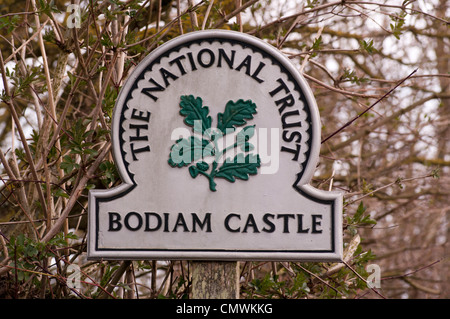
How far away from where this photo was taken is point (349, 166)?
7070 millimetres

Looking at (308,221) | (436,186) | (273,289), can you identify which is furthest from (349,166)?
(308,221)

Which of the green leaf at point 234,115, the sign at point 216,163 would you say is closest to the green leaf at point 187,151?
the sign at point 216,163

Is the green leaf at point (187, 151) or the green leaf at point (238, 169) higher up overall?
the green leaf at point (187, 151)

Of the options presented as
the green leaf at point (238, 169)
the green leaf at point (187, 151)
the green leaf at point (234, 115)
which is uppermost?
the green leaf at point (234, 115)

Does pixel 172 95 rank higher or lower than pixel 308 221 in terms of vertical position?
higher

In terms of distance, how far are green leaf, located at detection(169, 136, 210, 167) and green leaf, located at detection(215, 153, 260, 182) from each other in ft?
0.37

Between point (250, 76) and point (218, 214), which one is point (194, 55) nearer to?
point (250, 76)

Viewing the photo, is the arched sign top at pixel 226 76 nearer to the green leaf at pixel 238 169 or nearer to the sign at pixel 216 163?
→ the sign at pixel 216 163

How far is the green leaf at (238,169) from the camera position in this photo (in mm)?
2707

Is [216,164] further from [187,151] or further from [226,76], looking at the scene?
[226,76]

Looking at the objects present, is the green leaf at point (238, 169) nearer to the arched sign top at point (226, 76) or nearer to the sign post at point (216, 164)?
the sign post at point (216, 164)

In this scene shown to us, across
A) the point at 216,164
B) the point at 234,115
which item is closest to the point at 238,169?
the point at 216,164

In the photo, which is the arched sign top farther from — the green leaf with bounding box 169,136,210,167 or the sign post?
the green leaf with bounding box 169,136,210,167
